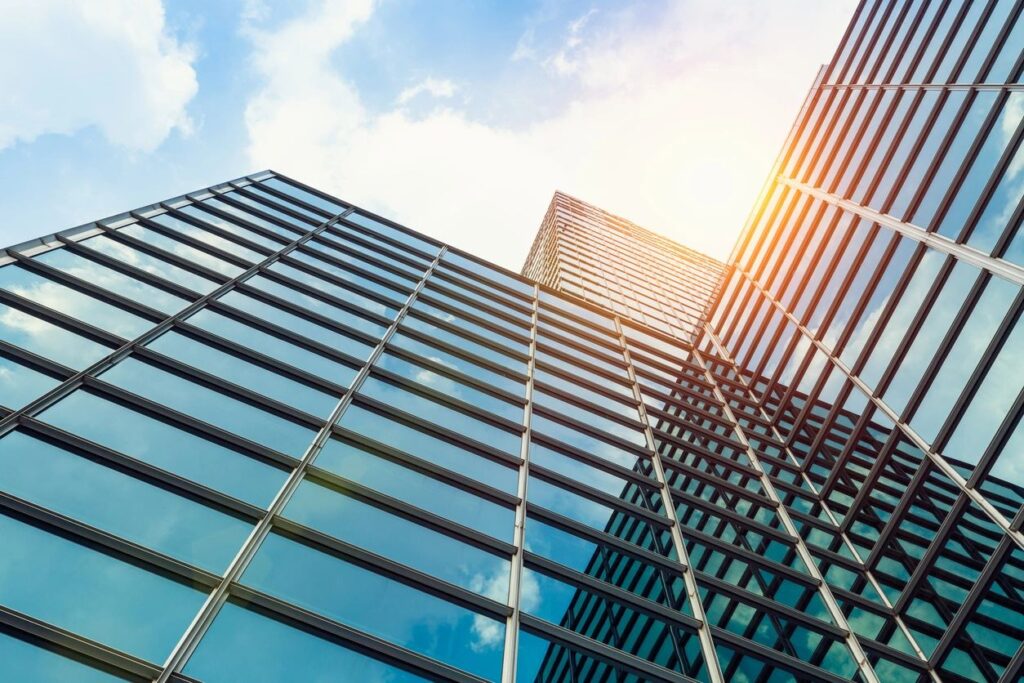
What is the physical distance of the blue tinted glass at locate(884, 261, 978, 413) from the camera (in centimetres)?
1410

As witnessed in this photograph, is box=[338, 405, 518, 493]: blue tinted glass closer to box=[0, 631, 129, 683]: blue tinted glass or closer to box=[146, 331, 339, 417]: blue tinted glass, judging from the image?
box=[146, 331, 339, 417]: blue tinted glass

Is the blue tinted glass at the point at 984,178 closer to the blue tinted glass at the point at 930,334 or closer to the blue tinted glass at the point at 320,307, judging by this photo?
the blue tinted glass at the point at 930,334

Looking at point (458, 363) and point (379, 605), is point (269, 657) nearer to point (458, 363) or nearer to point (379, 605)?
point (379, 605)

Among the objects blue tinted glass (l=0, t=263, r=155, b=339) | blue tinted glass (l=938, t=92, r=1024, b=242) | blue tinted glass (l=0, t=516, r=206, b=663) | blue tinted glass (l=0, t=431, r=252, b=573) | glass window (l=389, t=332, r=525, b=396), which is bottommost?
blue tinted glass (l=0, t=516, r=206, b=663)

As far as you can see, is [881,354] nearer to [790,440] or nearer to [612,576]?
[790,440]

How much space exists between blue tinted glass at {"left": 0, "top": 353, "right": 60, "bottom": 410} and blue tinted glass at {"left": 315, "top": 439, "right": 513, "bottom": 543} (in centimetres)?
401

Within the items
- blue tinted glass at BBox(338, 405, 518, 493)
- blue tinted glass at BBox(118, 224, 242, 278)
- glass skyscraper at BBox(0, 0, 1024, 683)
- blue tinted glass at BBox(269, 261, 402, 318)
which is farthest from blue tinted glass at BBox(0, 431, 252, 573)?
blue tinted glass at BBox(269, 261, 402, 318)

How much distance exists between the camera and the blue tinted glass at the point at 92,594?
7387 mm

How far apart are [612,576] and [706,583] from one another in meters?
1.83

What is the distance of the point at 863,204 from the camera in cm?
1969

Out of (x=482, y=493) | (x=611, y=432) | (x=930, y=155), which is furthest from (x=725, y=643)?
(x=930, y=155)

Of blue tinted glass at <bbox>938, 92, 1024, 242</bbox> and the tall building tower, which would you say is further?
the tall building tower

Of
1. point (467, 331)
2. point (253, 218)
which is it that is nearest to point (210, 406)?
point (467, 331)

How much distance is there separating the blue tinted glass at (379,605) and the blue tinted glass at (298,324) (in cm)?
707
